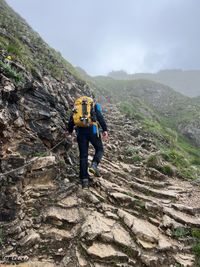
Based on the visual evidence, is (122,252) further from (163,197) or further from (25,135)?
(25,135)

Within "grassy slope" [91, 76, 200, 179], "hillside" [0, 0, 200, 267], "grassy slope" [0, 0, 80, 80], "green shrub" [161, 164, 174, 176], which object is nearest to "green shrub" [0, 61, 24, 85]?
"hillside" [0, 0, 200, 267]

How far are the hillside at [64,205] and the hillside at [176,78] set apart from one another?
90.2 meters

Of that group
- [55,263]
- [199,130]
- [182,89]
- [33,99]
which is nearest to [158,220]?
[55,263]

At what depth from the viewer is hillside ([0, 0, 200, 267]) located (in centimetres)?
510

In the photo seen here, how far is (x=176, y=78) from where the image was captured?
11581cm

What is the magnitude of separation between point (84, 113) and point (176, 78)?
117 meters

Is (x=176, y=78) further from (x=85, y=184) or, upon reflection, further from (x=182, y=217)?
(x=85, y=184)

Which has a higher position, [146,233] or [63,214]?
[63,214]

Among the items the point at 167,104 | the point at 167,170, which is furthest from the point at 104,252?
the point at 167,104

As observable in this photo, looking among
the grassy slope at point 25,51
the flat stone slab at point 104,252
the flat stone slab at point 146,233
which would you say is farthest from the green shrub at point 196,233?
the grassy slope at point 25,51

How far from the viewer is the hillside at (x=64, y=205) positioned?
510cm

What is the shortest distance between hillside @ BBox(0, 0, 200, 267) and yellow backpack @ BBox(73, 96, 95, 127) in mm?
1117

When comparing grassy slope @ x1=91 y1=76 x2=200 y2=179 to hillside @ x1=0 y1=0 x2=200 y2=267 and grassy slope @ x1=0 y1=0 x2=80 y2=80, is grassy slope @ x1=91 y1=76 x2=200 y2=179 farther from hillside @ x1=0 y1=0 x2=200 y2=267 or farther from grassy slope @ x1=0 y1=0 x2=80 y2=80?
grassy slope @ x1=0 y1=0 x2=80 y2=80

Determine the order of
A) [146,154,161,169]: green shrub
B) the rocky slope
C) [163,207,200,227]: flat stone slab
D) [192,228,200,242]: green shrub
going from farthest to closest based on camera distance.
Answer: the rocky slope
[146,154,161,169]: green shrub
[163,207,200,227]: flat stone slab
[192,228,200,242]: green shrub
